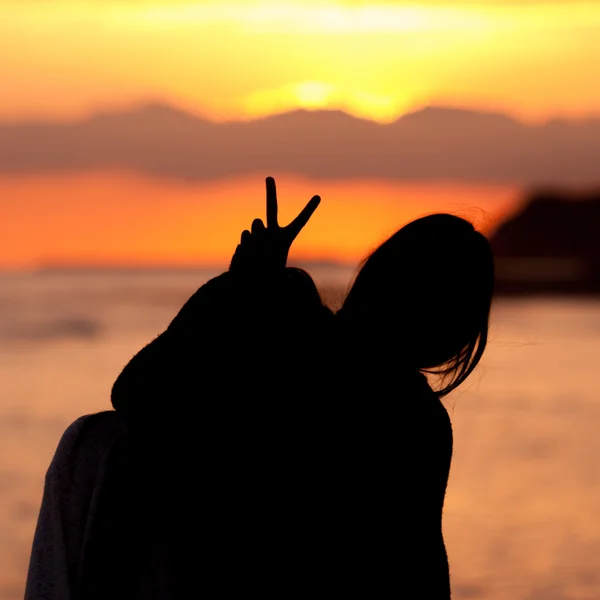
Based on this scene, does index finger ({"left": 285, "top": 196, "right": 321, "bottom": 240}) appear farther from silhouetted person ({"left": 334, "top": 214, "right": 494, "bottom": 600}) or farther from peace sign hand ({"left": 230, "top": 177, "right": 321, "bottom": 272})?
silhouetted person ({"left": 334, "top": 214, "right": 494, "bottom": 600})

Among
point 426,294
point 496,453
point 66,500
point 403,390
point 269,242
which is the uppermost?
point 269,242

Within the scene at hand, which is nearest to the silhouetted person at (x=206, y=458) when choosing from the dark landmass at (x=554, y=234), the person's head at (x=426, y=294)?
the person's head at (x=426, y=294)

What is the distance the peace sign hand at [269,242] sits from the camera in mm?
2430

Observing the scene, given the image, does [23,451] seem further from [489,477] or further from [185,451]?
[185,451]

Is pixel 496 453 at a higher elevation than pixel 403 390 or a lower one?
lower

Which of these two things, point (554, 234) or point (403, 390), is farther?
point (554, 234)

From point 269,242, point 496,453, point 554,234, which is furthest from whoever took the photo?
point 554,234

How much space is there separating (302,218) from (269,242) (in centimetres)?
9

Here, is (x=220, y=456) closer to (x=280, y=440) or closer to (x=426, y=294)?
(x=280, y=440)

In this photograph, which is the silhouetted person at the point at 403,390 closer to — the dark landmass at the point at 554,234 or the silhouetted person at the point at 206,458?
the silhouetted person at the point at 206,458

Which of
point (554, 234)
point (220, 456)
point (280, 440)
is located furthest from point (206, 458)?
point (554, 234)

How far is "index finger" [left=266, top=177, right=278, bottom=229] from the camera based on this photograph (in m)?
2.50

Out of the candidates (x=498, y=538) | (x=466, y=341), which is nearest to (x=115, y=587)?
(x=466, y=341)

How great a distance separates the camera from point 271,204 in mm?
2543
